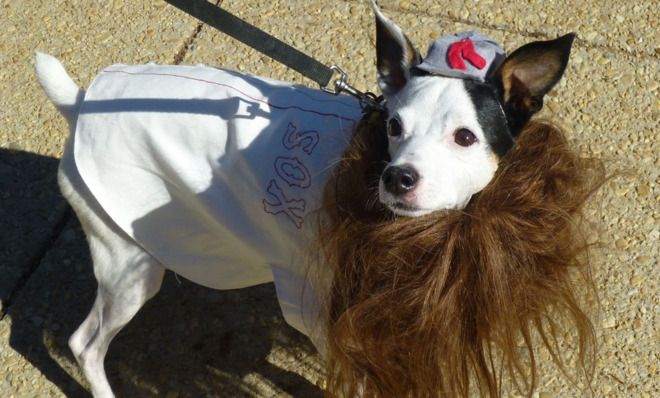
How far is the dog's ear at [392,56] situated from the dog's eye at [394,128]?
0.63ft

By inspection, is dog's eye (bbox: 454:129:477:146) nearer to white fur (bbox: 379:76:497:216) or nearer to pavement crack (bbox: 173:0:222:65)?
white fur (bbox: 379:76:497:216)

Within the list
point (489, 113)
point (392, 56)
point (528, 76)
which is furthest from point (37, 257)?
point (528, 76)

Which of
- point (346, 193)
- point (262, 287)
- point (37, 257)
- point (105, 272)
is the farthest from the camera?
point (37, 257)

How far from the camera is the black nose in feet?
7.01

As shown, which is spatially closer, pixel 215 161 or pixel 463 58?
pixel 463 58

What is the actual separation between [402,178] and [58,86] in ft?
5.03

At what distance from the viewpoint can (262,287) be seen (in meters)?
3.71

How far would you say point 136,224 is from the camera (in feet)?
9.45

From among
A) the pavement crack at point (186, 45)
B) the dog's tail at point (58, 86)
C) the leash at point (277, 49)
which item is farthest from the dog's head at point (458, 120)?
the pavement crack at point (186, 45)

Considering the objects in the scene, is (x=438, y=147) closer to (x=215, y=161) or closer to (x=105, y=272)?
(x=215, y=161)

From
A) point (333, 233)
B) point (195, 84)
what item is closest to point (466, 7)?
point (195, 84)

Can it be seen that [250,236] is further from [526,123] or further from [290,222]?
[526,123]

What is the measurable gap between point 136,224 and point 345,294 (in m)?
0.88

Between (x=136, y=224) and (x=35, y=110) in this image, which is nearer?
(x=136, y=224)
